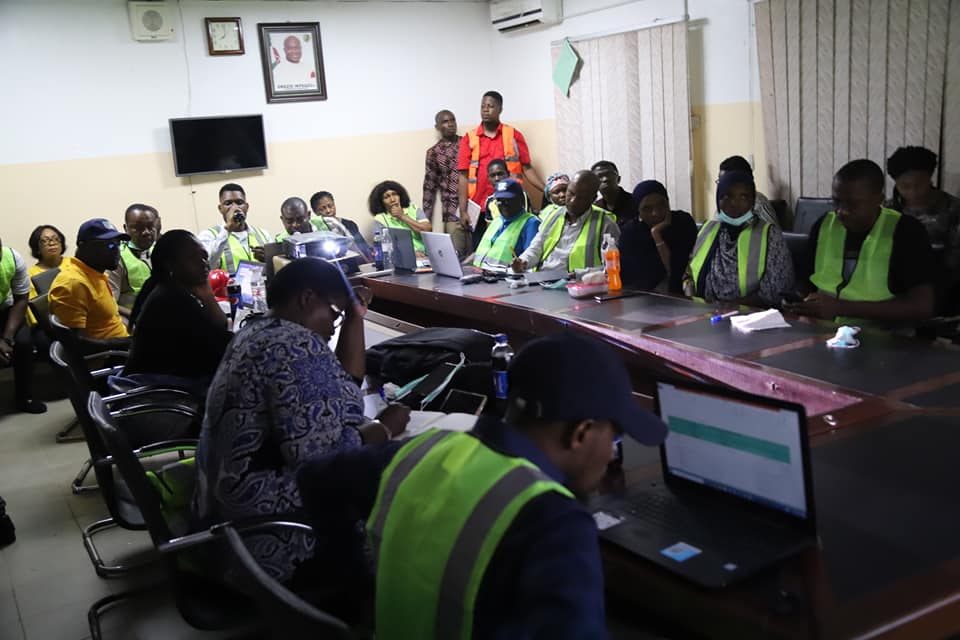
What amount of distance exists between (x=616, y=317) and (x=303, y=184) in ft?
16.5

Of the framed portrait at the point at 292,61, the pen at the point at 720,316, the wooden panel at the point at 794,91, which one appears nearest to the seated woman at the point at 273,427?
the pen at the point at 720,316

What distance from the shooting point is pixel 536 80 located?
26.7 feet

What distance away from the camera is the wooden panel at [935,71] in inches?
192

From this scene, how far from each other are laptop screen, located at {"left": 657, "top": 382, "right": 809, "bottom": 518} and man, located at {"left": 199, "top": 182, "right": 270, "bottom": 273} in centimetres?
468

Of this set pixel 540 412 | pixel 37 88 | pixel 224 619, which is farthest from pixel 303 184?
pixel 540 412

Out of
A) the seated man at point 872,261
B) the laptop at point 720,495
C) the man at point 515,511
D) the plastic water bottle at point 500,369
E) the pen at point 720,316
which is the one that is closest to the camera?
the man at point 515,511

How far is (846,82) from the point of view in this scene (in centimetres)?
545

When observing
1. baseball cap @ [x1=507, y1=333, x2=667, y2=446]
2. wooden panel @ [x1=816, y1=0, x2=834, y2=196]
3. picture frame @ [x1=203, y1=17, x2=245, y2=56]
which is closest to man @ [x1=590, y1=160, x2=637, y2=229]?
wooden panel @ [x1=816, y1=0, x2=834, y2=196]

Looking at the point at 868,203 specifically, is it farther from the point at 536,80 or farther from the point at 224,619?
the point at 536,80

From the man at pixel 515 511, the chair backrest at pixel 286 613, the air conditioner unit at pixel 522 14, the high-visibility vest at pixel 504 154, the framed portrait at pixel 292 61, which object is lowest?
the chair backrest at pixel 286 613

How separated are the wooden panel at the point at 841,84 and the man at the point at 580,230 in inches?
69.1

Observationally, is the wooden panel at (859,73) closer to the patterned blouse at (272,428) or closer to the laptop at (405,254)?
the laptop at (405,254)

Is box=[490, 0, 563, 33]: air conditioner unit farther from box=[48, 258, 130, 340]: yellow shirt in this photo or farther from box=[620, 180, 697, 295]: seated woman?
box=[48, 258, 130, 340]: yellow shirt

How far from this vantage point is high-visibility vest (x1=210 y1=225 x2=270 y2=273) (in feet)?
20.3
